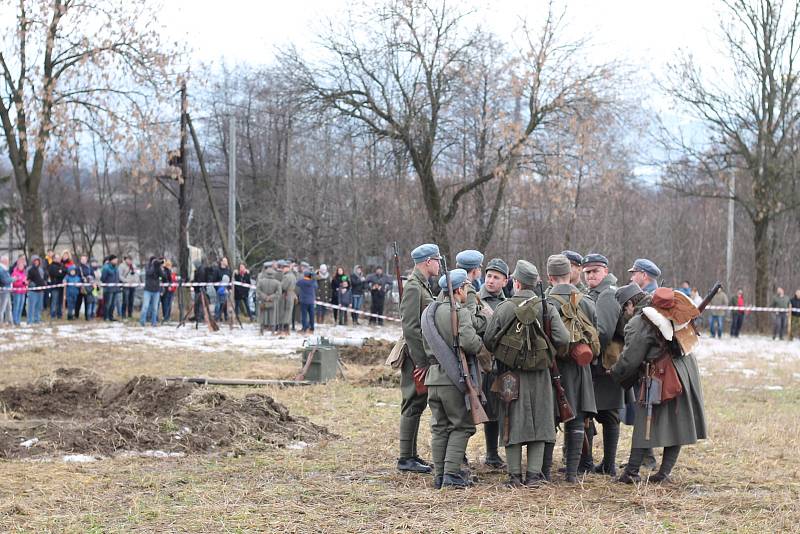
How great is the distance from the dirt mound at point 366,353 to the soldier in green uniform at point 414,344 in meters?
8.09

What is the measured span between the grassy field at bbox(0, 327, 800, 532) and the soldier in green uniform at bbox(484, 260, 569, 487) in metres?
0.33

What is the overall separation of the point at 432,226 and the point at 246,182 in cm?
2328

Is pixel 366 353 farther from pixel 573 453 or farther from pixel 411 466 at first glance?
pixel 573 453

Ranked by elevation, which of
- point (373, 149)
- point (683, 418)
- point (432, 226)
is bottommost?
point (683, 418)

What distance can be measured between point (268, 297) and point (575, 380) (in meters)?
14.9

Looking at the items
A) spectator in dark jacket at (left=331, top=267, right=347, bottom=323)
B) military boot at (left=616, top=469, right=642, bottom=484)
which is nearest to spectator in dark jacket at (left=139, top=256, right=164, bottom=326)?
spectator in dark jacket at (left=331, top=267, right=347, bottom=323)

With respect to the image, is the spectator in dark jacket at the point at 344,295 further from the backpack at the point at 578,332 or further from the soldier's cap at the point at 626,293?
the backpack at the point at 578,332

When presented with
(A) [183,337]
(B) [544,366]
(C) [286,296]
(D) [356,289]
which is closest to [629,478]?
(B) [544,366]

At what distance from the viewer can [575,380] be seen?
7.81m

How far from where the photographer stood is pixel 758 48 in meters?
32.3

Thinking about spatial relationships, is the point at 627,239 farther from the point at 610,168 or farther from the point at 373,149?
the point at 373,149

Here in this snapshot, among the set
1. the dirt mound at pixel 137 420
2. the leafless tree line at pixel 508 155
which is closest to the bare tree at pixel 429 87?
the leafless tree line at pixel 508 155

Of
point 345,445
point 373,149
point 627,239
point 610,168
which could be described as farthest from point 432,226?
point 345,445

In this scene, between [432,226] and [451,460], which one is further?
[432,226]
